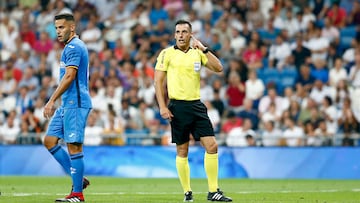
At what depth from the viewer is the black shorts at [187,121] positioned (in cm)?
1352

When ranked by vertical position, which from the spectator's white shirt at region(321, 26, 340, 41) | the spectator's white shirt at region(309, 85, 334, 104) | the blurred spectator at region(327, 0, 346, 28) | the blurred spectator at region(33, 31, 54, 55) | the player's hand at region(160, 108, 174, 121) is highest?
the blurred spectator at region(327, 0, 346, 28)

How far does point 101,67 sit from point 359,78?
730cm

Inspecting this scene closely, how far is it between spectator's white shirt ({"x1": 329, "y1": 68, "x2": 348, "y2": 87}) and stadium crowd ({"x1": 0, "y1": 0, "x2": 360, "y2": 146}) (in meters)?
0.03

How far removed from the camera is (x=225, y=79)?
26.8 m

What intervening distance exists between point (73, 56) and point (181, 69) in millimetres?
1531

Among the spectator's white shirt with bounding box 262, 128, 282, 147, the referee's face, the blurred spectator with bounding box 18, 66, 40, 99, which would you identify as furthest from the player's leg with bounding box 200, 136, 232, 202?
the blurred spectator with bounding box 18, 66, 40, 99

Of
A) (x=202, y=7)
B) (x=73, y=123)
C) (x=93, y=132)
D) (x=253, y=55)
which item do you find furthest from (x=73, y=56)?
(x=202, y=7)

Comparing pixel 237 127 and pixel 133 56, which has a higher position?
pixel 133 56

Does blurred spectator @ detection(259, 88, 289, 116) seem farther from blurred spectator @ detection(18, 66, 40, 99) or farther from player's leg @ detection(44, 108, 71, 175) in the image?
player's leg @ detection(44, 108, 71, 175)

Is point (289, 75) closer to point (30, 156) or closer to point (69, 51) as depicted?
point (30, 156)

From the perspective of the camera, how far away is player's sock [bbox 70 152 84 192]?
1293 cm

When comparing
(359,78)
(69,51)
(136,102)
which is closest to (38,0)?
(136,102)

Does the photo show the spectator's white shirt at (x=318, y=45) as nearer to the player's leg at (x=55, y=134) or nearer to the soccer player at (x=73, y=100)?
the player's leg at (x=55, y=134)

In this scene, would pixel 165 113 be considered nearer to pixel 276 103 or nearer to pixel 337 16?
pixel 276 103
